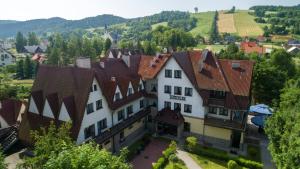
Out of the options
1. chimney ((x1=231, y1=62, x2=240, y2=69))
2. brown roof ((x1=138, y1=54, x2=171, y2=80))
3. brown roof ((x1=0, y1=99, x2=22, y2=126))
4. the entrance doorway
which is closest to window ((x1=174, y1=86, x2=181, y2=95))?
brown roof ((x1=138, y1=54, x2=171, y2=80))

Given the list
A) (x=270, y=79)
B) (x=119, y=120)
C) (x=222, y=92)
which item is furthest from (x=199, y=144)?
(x=270, y=79)

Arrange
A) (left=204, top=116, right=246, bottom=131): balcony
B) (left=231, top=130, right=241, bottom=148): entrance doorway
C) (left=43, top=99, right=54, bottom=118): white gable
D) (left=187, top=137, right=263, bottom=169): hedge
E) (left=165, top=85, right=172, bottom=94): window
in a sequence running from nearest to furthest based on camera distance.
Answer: (left=43, top=99, right=54, bottom=118): white gable
(left=187, top=137, right=263, bottom=169): hedge
(left=204, top=116, right=246, bottom=131): balcony
(left=231, top=130, right=241, bottom=148): entrance doorway
(left=165, top=85, right=172, bottom=94): window

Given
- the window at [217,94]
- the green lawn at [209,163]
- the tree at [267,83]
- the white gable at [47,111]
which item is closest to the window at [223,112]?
the window at [217,94]

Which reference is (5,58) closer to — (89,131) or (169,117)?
(89,131)

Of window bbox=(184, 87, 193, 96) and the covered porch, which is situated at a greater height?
window bbox=(184, 87, 193, 96)

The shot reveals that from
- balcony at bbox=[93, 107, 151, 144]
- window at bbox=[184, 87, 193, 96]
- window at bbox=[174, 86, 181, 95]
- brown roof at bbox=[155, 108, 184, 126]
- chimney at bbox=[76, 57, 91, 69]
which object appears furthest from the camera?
window at bbox=[174, 86, 181, 95]

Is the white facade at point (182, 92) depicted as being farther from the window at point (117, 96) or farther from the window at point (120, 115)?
the window at point (117, 96)

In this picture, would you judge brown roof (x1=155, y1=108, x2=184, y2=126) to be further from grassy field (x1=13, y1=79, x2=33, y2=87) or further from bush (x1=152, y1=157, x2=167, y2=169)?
grassy field (x1=13, y1=79, x2=33, y2=87)
